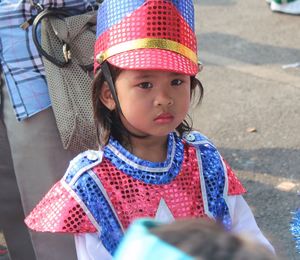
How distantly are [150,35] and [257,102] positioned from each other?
3246 mm

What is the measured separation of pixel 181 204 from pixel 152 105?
1.04 ft

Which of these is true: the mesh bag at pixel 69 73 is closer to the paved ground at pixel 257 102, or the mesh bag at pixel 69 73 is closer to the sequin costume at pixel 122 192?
the sequin costume at pixel 122 192

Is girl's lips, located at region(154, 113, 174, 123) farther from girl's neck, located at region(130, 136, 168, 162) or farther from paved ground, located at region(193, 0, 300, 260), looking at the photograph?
paved ground, located at region(193, 0, 300, 260)

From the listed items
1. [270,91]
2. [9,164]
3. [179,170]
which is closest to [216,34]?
[270,91]

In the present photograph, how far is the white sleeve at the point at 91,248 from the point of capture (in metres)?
1.97

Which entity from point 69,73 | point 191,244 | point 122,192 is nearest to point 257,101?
point 69,73

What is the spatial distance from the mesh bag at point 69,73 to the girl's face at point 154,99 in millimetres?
512

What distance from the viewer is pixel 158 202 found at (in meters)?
2.01

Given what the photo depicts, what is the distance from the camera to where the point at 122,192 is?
6.57 ft

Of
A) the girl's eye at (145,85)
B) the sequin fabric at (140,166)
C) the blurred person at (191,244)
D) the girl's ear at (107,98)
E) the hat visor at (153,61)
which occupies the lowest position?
the sequin fabric at (140,166)

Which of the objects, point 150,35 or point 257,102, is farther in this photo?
point 257,102

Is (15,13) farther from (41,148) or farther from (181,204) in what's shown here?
(181,204)

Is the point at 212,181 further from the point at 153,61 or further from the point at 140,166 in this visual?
the point at 153,61

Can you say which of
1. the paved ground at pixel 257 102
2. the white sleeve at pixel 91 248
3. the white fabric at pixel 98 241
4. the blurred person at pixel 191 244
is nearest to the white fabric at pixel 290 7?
the paved ground at pixel 257 102
